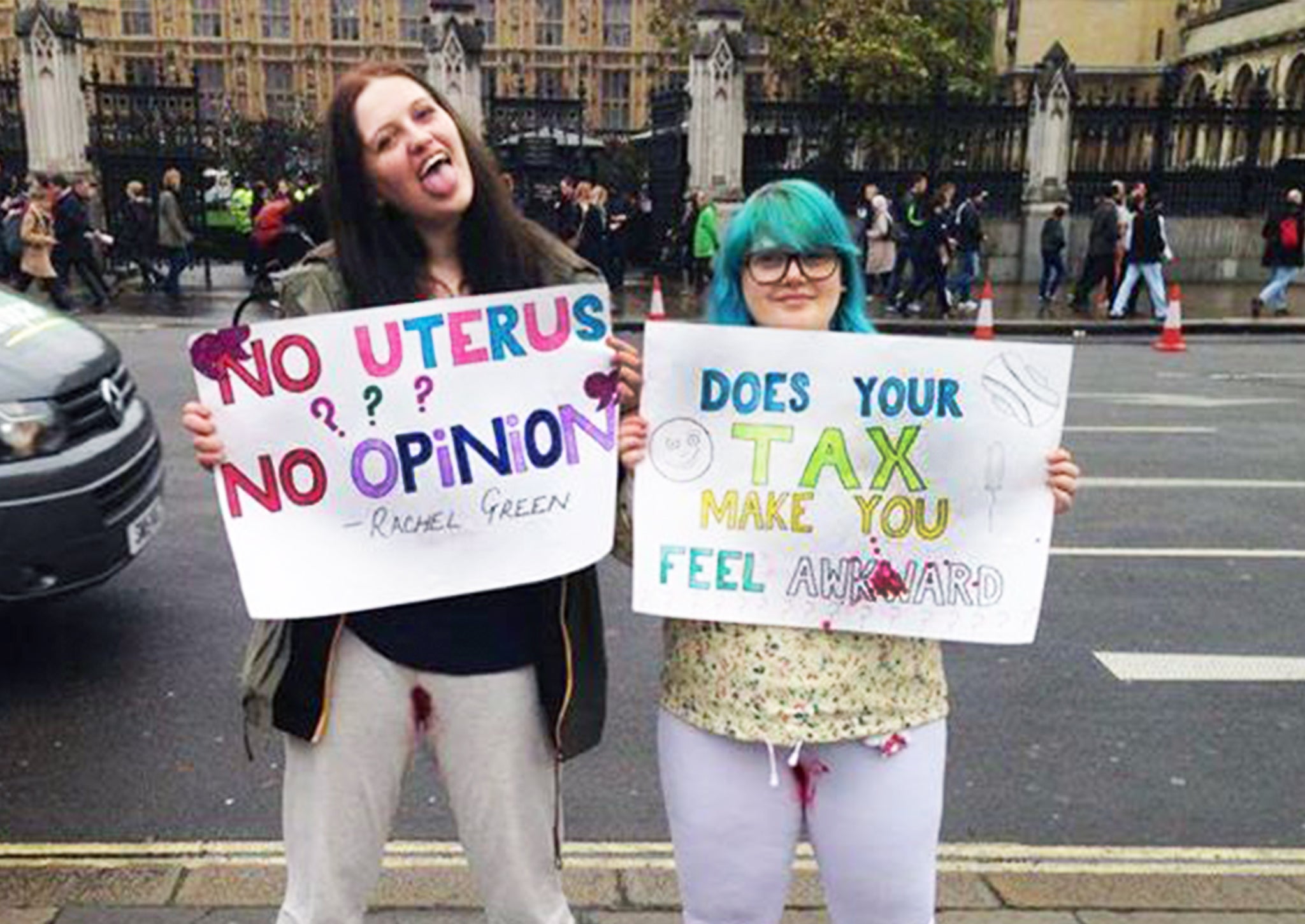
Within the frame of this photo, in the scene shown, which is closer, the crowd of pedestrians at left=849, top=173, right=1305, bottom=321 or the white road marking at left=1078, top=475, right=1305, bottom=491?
the white road marking at left=1078, top=475, right=1305, bottom=491

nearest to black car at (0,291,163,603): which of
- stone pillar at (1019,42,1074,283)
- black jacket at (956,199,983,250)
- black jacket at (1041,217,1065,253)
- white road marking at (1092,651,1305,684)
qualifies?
white road marking at (1092,651,1305,684)

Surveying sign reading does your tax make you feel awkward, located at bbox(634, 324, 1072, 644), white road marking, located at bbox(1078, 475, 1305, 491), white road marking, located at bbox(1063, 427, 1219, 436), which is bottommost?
white road marking, located at bbox(1063, 427, 1219, 436)

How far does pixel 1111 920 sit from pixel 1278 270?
60.9 ft

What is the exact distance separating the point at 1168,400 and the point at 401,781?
1056 centimetres

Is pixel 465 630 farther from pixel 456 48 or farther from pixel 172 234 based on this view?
pixel 456 48

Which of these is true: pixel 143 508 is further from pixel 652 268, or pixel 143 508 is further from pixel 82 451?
pixel 652 268

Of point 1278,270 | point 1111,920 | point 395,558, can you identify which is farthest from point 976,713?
point 1278,270

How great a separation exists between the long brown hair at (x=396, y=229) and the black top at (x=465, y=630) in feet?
1.86

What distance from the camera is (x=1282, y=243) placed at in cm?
1916

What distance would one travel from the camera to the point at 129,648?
17.4 feet

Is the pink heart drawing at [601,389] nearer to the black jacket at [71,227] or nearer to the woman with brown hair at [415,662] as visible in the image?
the woman with brown hair at [415,662]

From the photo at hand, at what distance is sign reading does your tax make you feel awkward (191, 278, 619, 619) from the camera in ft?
7.87

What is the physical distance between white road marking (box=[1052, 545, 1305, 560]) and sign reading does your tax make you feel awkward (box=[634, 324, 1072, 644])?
4501 millimetres

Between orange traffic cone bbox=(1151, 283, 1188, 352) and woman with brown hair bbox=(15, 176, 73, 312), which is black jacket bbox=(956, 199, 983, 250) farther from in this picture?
woman with brown hair bbox=(15, 176, 73, 312)
